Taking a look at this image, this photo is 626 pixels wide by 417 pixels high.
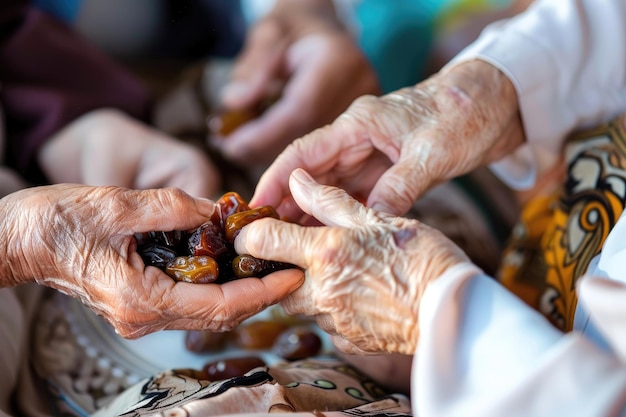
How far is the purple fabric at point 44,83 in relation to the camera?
110cm

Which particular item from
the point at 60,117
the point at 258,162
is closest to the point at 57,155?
the point at 60,117

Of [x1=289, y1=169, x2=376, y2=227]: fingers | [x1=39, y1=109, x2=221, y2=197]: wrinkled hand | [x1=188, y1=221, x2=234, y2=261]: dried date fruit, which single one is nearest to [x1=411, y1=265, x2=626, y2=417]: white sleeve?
[x1=289, y1=169, x2=376, y2=227]: fingers

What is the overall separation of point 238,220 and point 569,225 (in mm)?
456

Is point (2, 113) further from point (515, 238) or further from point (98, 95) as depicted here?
point (515, 238)

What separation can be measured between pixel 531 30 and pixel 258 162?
0.56 meters

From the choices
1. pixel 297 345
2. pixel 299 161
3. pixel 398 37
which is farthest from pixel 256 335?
pixel 398 37

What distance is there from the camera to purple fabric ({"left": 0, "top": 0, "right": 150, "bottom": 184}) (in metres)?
1.10

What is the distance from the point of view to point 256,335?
2.94 ft

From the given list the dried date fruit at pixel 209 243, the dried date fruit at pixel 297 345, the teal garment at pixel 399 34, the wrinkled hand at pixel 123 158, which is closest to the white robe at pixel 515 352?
the dried date fruit at pixel 209 243

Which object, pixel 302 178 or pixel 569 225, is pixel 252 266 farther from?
pixel 569 225

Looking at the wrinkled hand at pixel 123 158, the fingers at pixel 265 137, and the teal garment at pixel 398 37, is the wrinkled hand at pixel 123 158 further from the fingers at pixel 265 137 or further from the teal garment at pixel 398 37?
the teal garment at pixel 398 37

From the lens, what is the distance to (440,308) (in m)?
0.52

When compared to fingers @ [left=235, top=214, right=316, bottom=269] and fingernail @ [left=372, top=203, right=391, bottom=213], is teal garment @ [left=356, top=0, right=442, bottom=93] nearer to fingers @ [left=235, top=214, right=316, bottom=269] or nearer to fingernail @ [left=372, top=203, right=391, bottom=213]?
fingernail @ [left=372, top=203, right=391, bottom=213]

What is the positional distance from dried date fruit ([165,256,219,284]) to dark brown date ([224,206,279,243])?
0.04 metres
